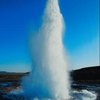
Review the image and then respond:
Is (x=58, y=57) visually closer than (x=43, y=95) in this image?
No

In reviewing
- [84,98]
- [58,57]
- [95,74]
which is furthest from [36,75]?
[95,74]

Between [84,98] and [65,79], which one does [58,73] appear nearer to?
[65,79]

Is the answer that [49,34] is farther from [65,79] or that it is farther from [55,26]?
[65,79]

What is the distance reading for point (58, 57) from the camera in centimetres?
2489

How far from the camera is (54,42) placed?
25016 millimetres

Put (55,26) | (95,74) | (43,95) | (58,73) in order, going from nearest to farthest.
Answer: (43,95) < (58,73) < (55,26) < (95,74)

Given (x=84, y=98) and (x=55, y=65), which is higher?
(x=55, y=65)

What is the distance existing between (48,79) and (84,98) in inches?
138

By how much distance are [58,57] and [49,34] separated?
2.27m

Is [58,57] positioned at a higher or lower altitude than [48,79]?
higher

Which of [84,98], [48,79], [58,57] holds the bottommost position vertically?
[84,98]

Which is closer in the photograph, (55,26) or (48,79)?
(48,79)

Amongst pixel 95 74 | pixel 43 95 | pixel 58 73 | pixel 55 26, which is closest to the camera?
pixel 43 95

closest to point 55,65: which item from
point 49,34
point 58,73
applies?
point 58,73
